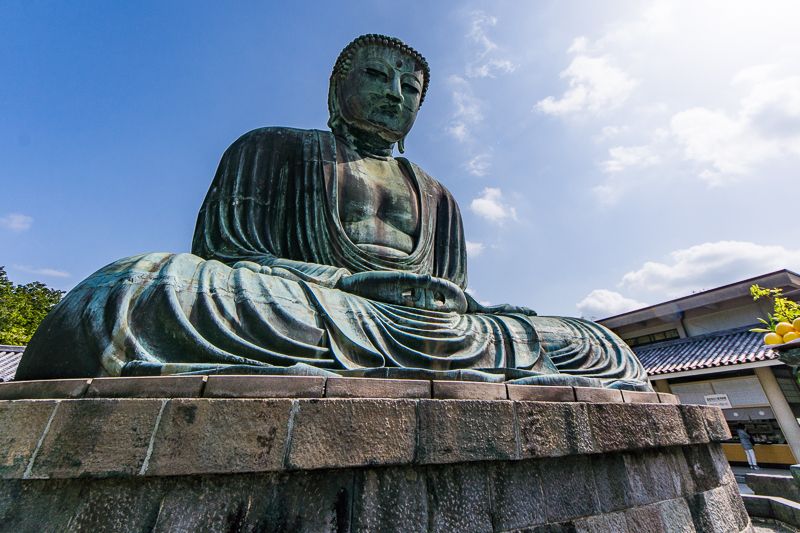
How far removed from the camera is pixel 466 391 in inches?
81.9

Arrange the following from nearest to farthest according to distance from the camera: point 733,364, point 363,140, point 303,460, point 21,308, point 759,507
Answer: point 303,460
point 759,507
point 363,140
point 733,364
point 21,308

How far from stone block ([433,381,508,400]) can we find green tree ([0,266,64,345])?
21542 mm

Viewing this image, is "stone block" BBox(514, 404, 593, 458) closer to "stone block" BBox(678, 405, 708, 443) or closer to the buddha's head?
"stone block" BBox(678, 405, 708, 443)

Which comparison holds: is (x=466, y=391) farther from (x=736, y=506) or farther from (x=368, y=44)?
(x=368, y=44)

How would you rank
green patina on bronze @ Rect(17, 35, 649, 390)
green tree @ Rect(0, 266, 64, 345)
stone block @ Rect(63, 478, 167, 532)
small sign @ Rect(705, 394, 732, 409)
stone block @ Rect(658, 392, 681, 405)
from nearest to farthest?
stone block @ Rect(63, 478, 167, 532)
green patina on bronze @ Rect(17, 35, 649, 390)
stone block @ Rect(658, 392, 681, 405)
small sign @ Rect(705, 394, 732, 409)
green tree @ Rect(0, 266, 64, 345)

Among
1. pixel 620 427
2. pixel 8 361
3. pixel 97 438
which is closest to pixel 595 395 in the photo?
pixel 620 427

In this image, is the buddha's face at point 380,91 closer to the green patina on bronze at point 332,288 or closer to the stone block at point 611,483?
the green patina on bronze at point 332,288

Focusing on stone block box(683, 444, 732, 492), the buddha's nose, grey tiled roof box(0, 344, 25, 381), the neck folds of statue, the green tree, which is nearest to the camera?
stone block box(683, 444, 732, 492)

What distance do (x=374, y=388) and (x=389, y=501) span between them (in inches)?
18.8

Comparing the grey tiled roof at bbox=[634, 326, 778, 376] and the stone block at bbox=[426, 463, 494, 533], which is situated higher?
the grey tiled roof at bbox=[634, 326, 778, 376]

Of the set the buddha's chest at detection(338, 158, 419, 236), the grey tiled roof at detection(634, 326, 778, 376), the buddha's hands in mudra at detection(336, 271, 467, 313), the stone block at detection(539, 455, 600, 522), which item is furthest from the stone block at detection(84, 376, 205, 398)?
the grey tiled roof at detection(634, 326, 778, 376)

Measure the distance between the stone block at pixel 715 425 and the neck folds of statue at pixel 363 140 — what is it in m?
4.27

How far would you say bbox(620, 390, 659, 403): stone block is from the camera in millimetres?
2748

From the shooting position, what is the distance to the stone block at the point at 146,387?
5.54ft
